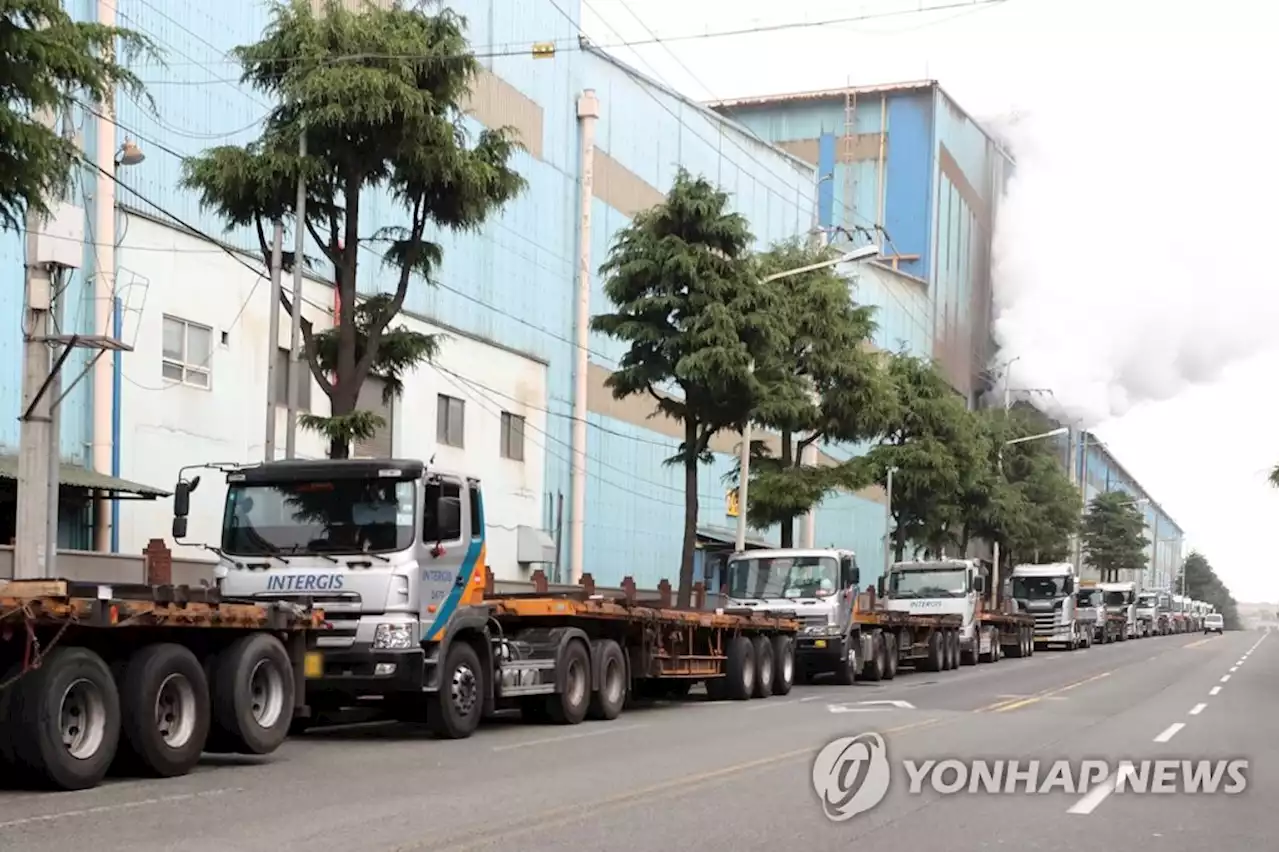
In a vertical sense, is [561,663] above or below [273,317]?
below

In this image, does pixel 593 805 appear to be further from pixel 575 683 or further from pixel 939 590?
pixel 939 590

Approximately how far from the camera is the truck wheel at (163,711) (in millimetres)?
11812

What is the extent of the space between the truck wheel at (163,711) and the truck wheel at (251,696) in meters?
0.30

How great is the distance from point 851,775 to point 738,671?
989 centimetres

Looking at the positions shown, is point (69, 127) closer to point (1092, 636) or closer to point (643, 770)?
→ point (643, 770)

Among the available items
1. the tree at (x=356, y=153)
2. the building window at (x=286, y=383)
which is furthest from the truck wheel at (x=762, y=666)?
the building window at (x=286, y=383)

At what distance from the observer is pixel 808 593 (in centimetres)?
2764

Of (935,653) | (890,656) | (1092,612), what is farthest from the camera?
(1092,612)

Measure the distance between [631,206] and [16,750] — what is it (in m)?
35.6

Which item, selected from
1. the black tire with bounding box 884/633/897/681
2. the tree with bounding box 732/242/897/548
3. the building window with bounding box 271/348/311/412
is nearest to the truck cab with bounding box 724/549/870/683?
the black tire with bounding box 884/633/897/681

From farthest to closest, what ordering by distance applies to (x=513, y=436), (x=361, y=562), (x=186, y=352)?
(x=513, y=436) < (x=186, y=352) < (x=361, y=562)

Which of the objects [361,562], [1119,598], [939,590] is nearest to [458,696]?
[361,562]

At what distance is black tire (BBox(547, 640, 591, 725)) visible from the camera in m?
18.1

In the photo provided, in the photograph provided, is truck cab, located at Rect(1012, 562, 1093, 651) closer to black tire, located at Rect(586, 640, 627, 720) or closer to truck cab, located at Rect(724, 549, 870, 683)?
truck cab, located at Rect(724, 549, 870, 683)
